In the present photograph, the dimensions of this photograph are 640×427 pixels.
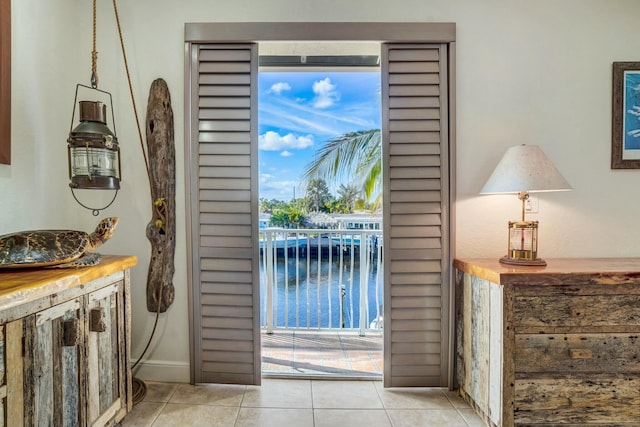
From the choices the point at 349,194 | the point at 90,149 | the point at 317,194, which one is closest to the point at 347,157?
the point at 349,194

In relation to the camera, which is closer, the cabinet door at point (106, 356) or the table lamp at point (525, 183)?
the cabinet door at point (106, 356)

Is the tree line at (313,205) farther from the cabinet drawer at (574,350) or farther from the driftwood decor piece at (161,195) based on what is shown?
the cabinet drawer at (574,350)

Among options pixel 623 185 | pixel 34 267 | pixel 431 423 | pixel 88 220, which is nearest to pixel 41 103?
pixel 88 220

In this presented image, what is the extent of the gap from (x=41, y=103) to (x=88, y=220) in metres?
0.73

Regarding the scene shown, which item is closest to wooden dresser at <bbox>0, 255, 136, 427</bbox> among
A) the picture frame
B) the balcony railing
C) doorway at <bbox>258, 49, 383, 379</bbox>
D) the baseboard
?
the baseboard

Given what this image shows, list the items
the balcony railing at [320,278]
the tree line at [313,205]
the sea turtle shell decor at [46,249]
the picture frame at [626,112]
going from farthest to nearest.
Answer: the tree line at [313,205] < the balcony railing at [320,278] < the picture frame at [626,112] < the sea turtle shell decor at [46,249]

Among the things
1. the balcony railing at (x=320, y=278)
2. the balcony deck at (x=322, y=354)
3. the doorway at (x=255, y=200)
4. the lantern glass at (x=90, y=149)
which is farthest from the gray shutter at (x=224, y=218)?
the balcony railing at (x=320, y=278)

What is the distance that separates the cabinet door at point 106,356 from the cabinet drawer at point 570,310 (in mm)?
1954

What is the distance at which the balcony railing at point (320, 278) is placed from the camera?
3031 mm

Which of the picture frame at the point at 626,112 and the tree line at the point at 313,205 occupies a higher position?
the picture frame at the point at 626,112

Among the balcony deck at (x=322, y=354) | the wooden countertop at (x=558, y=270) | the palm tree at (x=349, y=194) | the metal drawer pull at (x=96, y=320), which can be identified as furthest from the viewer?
the palm tree at (x=349, y=194)

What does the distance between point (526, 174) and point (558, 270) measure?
1.66 ft

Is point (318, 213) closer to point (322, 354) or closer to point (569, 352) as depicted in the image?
point (322, 354)

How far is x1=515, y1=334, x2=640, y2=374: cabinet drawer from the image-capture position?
1562 mm
